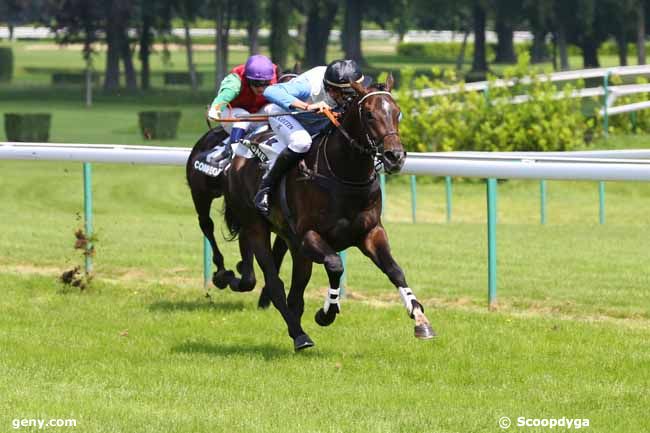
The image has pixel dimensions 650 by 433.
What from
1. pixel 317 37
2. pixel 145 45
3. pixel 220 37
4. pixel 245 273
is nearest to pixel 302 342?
pixel 245 273

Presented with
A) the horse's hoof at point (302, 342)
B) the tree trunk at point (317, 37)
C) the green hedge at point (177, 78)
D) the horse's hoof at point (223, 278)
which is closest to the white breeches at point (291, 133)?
the horse's hoof at point (302, 342)

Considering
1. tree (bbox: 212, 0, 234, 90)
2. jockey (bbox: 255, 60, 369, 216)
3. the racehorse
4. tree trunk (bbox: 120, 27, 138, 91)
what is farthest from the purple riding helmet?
tree trunk (bbox: 120, 27, 138, 91)

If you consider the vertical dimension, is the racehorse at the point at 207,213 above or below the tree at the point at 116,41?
above

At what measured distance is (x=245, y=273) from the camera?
975 cm

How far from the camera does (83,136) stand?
36.2 metres

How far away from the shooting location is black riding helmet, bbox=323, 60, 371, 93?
8.16m

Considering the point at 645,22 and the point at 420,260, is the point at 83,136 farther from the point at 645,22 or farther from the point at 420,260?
the point at 645,22

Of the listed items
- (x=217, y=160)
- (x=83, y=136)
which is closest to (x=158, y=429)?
(x=217, y=160)

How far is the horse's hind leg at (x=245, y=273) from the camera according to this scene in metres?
9.68

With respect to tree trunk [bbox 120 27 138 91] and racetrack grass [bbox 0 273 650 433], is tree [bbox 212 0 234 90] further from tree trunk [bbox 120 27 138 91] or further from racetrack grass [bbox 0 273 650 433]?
racetrack grass [bbox 0 273 650 433]

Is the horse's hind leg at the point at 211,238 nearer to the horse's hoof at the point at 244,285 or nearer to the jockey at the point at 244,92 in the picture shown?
the horse's hoof at the point at 244,285

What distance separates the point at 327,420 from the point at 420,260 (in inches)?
268

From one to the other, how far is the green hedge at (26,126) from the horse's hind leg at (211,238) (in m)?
23.2

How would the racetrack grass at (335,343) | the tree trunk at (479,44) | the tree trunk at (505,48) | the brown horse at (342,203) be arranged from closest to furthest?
the racetrack grass at (335,343), the brown horse at (342,203), the tree trunk at (479,44), the tree trunk at (505,48)
